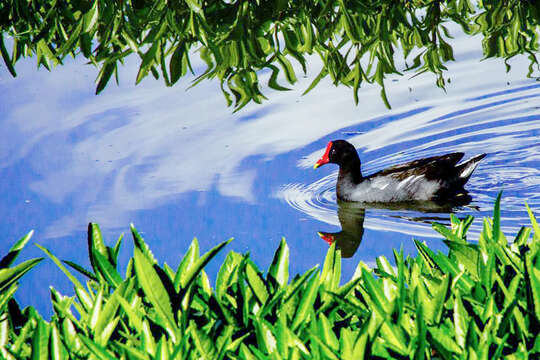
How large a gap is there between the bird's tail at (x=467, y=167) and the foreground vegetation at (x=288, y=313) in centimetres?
602

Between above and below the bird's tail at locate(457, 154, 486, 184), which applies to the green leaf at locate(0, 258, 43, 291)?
above

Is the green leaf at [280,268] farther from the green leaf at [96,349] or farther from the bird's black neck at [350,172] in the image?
the bird's black neck at [350,172]

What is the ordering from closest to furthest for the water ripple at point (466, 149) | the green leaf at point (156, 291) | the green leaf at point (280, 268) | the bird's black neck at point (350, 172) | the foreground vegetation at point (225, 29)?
the green leaf at point (156, 291) → the green leaf at point (280, 268) → the foreground vegetation at point (225, 29) → the water ripple at point (466, 149) → the bird's black neck at point (350, 172)

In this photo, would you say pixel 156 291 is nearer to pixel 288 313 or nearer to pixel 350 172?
pixel 288 313

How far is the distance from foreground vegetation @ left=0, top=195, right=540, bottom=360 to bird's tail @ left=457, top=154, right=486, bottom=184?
19.8 feet

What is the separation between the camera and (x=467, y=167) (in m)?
8.52

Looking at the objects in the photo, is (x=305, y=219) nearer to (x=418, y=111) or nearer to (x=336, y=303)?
(x=418, y=111)

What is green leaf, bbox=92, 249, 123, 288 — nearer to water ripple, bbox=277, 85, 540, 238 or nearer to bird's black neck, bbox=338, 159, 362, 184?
water ripple, bbox=277, 85, 540, 238

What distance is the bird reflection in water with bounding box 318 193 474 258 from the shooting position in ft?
23.7

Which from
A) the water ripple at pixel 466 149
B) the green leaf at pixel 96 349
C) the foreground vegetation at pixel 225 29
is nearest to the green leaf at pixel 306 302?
the green leaf at pixel 96 349

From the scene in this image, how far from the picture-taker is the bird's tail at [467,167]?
27.7ft

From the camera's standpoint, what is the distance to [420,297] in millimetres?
2168

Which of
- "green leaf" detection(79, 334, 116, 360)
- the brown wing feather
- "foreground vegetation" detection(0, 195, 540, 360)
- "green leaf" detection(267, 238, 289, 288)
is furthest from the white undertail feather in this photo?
"green leaf" detection(79, 334, 116, 360)

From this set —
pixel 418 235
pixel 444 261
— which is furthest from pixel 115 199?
pixel 444 261
